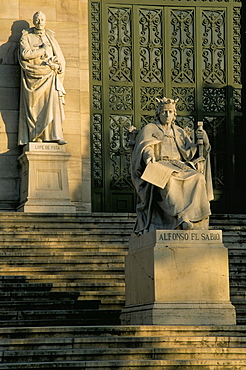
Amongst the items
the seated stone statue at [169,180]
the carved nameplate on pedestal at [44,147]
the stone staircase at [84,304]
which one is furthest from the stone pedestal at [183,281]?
the carved nameplate on pedestal at [44,147]

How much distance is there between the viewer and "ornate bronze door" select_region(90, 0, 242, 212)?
20.5 m

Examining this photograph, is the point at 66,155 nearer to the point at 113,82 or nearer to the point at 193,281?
the point at 113,82

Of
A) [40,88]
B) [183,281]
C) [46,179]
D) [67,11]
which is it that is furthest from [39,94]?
[183,281]

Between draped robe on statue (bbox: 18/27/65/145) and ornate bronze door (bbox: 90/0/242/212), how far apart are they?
162 cm

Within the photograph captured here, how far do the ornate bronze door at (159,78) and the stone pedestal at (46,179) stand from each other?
167cm

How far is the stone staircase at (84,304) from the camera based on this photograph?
11070 millimetres

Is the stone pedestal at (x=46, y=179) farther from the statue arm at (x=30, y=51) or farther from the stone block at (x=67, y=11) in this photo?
the stone block at (x=67, y=11)

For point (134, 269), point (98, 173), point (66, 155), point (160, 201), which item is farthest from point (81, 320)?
point (98, 173)

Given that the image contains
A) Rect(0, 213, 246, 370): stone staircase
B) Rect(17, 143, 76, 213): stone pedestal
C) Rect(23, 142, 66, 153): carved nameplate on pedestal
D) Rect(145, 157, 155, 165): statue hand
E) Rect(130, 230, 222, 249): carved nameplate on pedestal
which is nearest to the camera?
Rect(0, 213, 246, 370): stone staircase

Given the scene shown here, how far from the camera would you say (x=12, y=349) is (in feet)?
36.4

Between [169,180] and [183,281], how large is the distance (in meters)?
1.37

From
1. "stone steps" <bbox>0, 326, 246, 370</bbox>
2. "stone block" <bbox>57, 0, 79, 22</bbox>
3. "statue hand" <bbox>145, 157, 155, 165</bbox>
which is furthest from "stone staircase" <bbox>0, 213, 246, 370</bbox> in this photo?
"stone block" <bbox>57, 0, 79, 22</bbox>

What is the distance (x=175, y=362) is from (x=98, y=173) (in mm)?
9731

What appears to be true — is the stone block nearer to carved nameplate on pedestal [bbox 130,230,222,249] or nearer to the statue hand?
the statue hand
